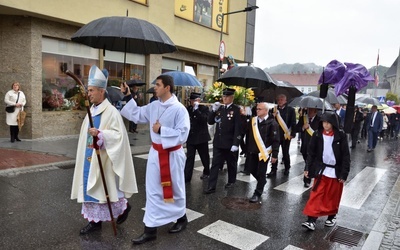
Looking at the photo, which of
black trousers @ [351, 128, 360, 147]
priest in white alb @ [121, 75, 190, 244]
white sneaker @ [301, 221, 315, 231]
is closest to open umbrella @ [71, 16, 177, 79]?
priest in white alb @ [121, 75, 190, 244]

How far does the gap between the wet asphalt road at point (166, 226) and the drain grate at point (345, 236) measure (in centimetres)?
8

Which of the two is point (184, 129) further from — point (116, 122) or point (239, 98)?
point (239, 98)

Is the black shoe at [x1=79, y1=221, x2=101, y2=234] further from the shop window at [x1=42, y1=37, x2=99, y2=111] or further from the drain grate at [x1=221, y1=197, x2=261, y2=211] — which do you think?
the shop window at [x1=42, y1=37, x2=99, y2=111]

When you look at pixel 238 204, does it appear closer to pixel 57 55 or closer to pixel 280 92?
pixel 280 92

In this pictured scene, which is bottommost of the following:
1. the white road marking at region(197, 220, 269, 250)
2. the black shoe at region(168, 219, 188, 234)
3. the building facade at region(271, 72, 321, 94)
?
the white road marking at region(197, 220, 269, 250)

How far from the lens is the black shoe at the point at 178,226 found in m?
4.31

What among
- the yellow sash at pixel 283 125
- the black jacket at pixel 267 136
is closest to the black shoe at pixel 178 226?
the black jacket at pixel 267 136

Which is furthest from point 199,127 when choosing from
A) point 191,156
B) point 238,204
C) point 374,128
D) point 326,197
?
point 374,128

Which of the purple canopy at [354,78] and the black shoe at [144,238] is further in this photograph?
the purple canopy at [354,78]

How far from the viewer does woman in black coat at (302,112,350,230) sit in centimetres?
464

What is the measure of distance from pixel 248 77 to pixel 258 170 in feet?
6.20

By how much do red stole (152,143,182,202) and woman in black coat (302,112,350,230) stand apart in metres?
2.04

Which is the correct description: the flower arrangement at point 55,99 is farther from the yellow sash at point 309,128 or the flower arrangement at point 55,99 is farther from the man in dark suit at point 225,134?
the yellow sash at point 309,128

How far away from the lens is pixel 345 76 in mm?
5402
